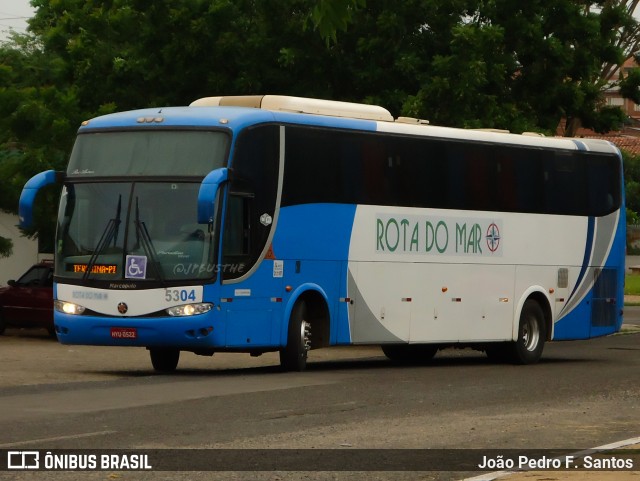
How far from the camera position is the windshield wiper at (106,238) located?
20578 millimetres

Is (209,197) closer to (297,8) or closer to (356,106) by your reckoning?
(356,106)

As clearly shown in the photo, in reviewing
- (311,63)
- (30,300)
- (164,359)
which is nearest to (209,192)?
(164,359)

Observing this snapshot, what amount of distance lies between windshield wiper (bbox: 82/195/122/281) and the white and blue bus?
2 cm

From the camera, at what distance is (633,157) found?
86000mm

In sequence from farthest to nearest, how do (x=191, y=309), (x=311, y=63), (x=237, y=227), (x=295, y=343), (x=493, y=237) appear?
(x=311, y=63)
(x=493, y=237)
(x=295, y=343)
(x=237, y=227)
(x=191, y=309)

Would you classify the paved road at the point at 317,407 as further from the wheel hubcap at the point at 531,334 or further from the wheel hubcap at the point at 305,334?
the wheel hubcap at the point at 531,334

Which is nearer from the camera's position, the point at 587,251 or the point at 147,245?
the point at 147,245

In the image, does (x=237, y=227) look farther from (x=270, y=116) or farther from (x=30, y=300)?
(x=30, y=300)

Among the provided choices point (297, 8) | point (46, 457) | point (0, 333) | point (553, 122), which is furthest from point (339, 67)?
point (46, 457)

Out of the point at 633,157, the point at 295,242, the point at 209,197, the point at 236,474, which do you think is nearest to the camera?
the point at 236,474

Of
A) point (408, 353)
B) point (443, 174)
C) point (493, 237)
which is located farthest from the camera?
point (408, 353)

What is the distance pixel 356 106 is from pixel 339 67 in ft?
34.1

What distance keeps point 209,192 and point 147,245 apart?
1.42 meters

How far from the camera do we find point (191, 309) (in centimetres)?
2019
